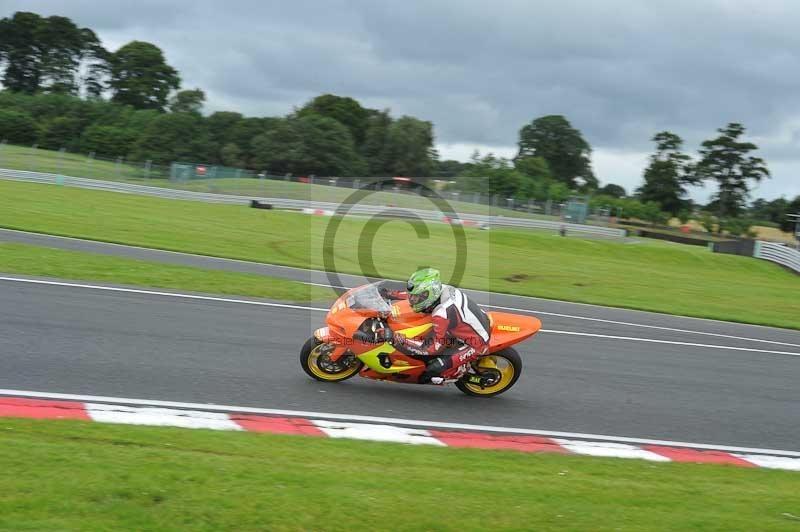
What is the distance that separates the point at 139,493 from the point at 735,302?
2276 centimetres

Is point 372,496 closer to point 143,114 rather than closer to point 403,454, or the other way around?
point 403,454

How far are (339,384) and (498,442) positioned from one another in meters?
2.35

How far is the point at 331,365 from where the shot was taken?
10117mm

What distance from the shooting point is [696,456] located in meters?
8.79

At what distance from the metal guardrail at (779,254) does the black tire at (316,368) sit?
35961 mm

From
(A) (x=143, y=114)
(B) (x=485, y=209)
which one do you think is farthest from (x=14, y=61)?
(B) (x=485, y=209)

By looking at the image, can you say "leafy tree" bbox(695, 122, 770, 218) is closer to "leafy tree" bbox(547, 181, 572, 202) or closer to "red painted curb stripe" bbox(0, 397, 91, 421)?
"leafy tree" bbox(547, 181, 572, 202)

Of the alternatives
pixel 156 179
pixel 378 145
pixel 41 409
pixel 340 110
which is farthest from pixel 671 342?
pixel 340 110

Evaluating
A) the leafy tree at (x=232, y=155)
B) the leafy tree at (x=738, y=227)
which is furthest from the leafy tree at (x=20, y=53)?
the leafy tree at (x=738, y=227)

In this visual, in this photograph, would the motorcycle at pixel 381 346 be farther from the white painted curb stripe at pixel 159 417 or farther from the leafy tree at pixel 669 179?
the leafy tree at pixel 669 179

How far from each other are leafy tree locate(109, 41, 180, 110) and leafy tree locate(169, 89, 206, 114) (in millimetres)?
2236

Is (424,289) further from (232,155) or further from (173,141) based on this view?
(173,141)

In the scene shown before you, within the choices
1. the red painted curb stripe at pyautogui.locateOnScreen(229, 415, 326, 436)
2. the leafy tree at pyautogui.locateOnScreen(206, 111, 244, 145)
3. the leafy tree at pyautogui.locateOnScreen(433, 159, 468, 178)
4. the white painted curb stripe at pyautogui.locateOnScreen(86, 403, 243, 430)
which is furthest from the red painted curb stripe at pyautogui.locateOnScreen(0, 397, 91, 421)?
the leafy tree at pyautogui.locateOnScreen(206, 111, 244, 145)

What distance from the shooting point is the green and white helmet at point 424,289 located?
31.2 ft
